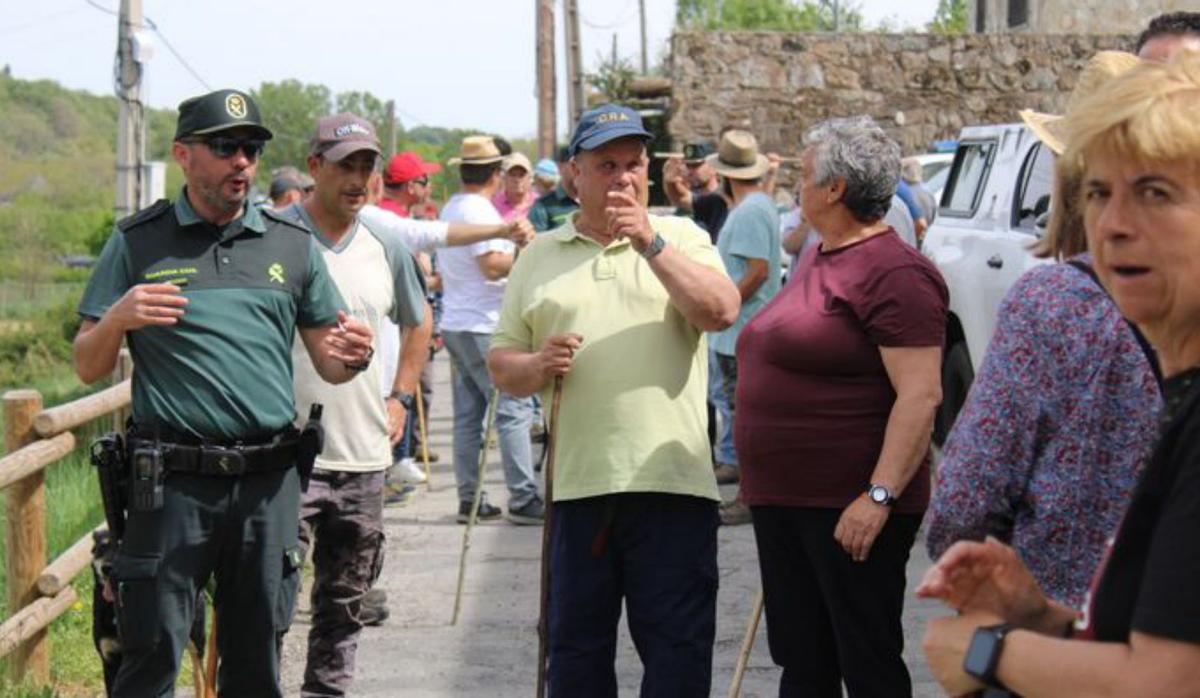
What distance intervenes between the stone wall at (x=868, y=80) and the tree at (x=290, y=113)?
75944 millimetres

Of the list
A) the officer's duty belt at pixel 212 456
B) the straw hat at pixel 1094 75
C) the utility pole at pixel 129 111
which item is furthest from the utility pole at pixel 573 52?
the straw hat at pixel 1094 75

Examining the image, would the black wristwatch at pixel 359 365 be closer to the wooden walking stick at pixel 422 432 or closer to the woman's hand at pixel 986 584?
the woman's hand at pixel 986 584

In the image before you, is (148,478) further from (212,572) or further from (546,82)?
(546,82)

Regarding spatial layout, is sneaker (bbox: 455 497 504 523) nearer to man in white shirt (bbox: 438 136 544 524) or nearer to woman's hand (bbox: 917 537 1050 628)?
man in white shirt (bbox: 438 136 544 524)

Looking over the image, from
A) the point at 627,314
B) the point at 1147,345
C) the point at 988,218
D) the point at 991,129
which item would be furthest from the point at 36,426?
the point at 991,129

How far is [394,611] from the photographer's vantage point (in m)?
7.81

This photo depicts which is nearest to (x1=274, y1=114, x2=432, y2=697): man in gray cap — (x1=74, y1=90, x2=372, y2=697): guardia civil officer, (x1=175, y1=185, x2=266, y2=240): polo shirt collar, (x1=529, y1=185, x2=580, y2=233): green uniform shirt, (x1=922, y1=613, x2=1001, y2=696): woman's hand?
(x1=74, y1=90, x2=372, y2=697): guardia civil officer

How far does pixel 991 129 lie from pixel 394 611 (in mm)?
4533

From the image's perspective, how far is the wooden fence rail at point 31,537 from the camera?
6262 millimetres

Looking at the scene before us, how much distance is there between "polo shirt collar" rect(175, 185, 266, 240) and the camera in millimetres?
4966

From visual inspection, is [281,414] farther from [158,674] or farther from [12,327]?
[12,327]

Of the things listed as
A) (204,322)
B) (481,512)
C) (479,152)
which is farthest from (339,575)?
(479,152)

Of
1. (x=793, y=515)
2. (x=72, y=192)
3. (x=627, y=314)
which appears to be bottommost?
(x=72, y=192)

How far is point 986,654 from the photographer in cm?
227
